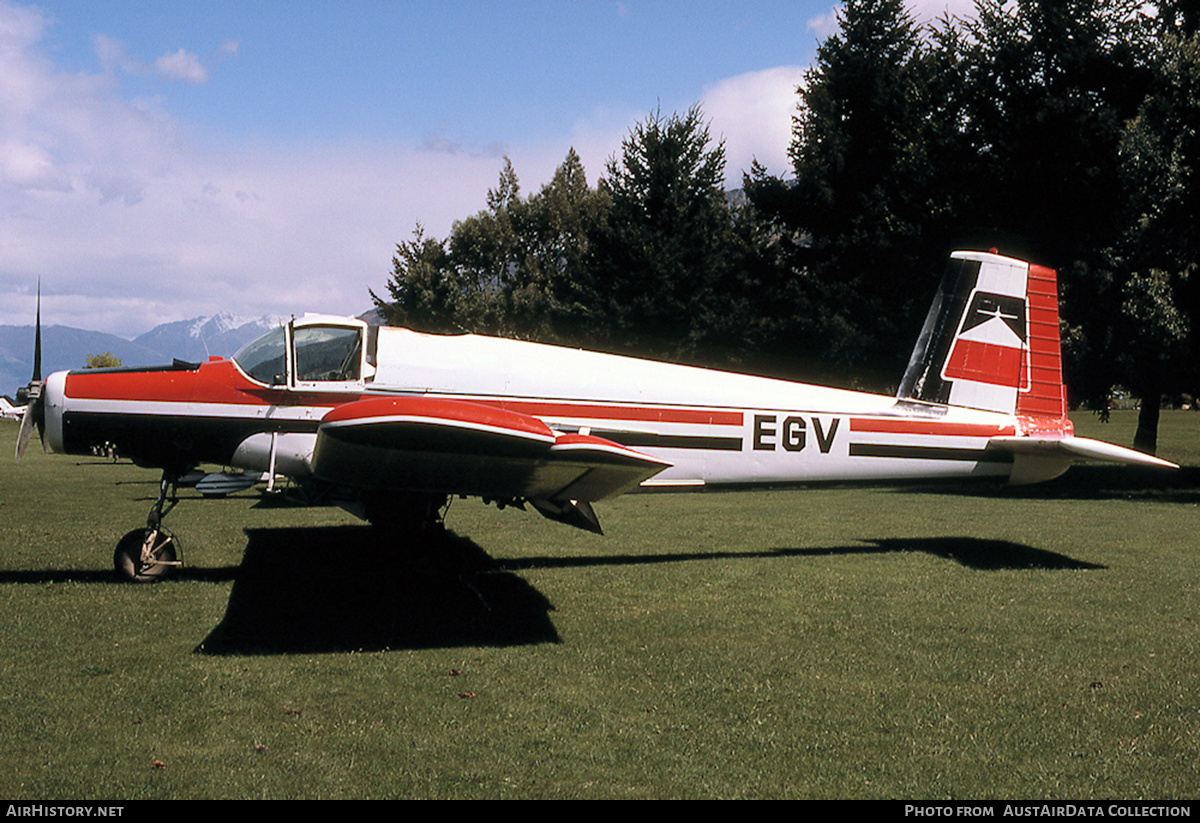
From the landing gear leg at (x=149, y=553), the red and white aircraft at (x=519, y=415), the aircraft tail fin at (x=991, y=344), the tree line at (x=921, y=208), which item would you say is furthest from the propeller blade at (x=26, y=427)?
the tree line at (x=921, y=208)

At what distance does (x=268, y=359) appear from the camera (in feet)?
25.8

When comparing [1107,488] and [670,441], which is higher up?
[670,441]

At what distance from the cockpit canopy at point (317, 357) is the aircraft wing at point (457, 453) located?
169 centimetres

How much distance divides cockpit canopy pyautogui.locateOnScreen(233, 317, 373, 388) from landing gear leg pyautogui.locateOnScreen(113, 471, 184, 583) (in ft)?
4.99

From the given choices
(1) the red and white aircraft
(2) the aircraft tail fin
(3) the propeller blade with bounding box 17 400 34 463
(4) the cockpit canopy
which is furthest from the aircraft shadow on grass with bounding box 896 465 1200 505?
(3) the propeller blade with bounding box 17 400 34 463

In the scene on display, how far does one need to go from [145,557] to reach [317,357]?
2543 millimetres

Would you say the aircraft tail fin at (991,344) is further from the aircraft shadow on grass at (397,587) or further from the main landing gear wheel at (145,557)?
the main landing gear wheel at (145,557)

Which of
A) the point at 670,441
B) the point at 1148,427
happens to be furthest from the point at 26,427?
the point at 1148,427

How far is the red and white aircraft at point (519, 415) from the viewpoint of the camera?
7.72 m

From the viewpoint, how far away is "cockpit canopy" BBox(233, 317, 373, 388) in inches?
306

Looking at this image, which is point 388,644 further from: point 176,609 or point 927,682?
point 927,682

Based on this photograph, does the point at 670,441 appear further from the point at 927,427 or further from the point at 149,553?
the point at 149,553

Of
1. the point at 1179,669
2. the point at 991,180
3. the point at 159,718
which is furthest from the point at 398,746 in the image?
the point at 991,180

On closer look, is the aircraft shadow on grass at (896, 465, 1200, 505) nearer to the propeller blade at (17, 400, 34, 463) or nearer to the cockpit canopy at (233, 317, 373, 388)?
the cockpit canopy at (233, 317, 373, 388)
